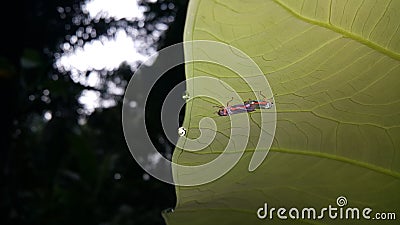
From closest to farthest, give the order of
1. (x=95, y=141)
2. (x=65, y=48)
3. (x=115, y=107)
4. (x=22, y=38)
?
1. (x=22, y=38)
2. (x=65, y=48)
3. (x=115, y=107)
4. (x=95, y=141)

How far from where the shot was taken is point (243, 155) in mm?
227

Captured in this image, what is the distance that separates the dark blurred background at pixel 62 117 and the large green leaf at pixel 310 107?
0.92m

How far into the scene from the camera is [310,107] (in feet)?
0.72

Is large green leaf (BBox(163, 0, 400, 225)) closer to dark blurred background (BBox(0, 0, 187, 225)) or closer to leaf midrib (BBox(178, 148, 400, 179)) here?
leaf midrib (BBox(178, 148, 400, 179))

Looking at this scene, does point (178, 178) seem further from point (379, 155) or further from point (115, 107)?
point (115, 107)

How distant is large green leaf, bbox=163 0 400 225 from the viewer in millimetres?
203

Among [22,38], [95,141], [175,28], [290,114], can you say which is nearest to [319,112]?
[290,114]

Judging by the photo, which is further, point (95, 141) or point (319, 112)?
point (95, 141)

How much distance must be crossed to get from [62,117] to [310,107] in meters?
1.45

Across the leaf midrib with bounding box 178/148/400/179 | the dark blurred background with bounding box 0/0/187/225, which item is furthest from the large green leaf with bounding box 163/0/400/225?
the dark blurred background with bounding box 0/0/187/225

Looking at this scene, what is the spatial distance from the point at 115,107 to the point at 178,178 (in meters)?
1.47

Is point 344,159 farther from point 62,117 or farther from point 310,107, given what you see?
point 62,117

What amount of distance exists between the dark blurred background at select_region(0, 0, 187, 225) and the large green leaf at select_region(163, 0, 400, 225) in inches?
36.3

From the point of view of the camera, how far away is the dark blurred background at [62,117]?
1251mm
